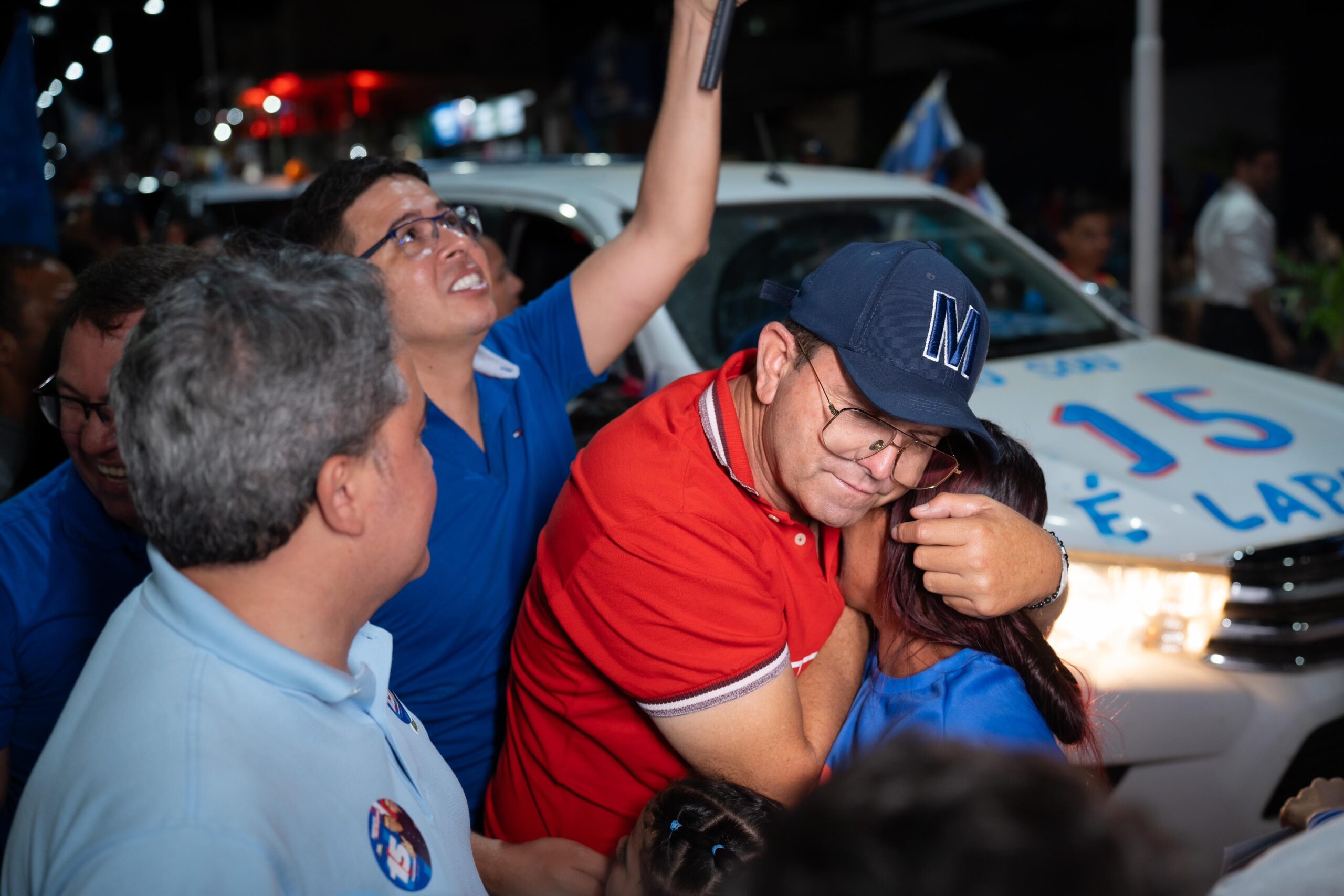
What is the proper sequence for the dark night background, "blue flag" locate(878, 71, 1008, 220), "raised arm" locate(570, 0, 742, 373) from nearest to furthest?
"raised arm" locate(570, 0, 742, 373), "blue flag" locate(878, 71, 1008, 220), the dark night background

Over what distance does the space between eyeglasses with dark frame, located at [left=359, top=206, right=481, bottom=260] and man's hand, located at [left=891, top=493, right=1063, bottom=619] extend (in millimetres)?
1311

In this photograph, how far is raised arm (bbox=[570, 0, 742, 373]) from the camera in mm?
2303

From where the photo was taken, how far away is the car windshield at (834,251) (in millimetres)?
3678

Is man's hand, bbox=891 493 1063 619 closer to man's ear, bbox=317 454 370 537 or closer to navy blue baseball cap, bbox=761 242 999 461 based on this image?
navy blue baseball cap, bbox=761 242 999 461

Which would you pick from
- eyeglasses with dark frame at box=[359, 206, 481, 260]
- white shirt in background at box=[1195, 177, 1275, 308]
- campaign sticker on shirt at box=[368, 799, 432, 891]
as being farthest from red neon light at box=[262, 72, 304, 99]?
campaign sticker on shirt at box=[368, 799, 432, 891]

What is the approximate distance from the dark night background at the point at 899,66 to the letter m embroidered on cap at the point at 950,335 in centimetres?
577

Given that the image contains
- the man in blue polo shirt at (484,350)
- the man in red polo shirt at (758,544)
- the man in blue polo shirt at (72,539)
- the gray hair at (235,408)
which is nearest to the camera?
the gray hair at (235,408)

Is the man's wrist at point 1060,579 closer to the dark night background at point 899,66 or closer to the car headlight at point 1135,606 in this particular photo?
the car headlight at point 1135,606

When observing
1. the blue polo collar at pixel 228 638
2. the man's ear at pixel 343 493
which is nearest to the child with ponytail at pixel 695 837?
the blue polo collar at pixel 228 638

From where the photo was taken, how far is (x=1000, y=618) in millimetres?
1649

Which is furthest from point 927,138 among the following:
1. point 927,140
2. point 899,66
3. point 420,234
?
point 899,66

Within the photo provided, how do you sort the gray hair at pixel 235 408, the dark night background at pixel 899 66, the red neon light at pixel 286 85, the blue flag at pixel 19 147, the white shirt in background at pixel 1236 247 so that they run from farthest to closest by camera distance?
1. the red neon light at pixel 286 85
2. the dark night background at pixel 899 66
3. the white shirt in background at pixel 1236 247
4. the blue flag at pixel 19 147
5. the gray hair at pixel 235 408

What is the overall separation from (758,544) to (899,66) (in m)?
20.3

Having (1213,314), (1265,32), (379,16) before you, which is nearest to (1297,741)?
(1213,314)
